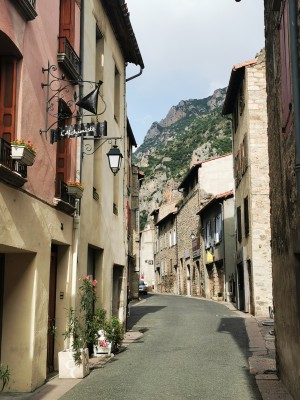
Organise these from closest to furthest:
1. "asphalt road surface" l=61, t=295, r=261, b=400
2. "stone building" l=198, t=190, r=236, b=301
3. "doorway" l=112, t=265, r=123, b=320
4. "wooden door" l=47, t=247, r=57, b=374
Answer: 1. "asphalt road surface" l=61, t=295, r=261, b=400
2. "wooden door" l=47, t=247, r=57, b=374
3. "doorway" l=112, t=265, r=123, b=320
4. "stone building" l=198, t=190, r=236, b=301

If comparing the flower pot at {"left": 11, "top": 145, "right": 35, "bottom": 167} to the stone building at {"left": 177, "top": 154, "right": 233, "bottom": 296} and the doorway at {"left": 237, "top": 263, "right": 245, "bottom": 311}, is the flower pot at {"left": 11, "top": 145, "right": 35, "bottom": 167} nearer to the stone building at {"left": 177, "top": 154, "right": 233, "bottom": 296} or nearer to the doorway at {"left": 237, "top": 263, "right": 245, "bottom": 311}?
the doorway at {"left": 237, "top": 263, "right": 245, "bottom": 311}

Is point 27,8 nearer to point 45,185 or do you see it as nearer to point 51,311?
point 45,185

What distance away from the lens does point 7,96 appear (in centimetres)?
693

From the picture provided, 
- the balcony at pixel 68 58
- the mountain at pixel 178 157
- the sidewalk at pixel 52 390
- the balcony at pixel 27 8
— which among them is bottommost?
the sidewalk at pixel 52 390

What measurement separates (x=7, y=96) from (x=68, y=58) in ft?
8.06

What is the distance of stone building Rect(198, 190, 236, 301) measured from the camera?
25344mm

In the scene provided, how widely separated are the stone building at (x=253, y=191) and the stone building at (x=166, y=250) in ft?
62.8

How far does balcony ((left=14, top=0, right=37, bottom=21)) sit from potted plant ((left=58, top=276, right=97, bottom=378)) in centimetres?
461

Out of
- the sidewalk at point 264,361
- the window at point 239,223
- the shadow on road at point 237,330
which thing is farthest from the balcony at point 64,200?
the window at point 239,223

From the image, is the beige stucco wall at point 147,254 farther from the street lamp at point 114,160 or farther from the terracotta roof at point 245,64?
the street lamp at point 114,160

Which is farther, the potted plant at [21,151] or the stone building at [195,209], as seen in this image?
the stone building at [195,209]

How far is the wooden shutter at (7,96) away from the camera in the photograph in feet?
22.5

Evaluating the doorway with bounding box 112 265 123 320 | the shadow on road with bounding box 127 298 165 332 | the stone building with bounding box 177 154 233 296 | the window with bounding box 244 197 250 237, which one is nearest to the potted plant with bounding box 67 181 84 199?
the doorway with bounding box 112 265 123 320

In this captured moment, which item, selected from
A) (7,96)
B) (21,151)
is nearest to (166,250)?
(7,96)
